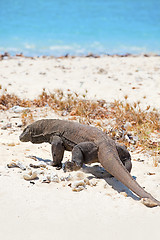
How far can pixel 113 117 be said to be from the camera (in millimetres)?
7324

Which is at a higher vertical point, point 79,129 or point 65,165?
point 79,129

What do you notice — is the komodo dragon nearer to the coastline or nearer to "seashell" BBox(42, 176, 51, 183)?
"seashell" BBox(42, 176, 51, 183)

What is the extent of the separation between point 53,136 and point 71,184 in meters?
1.35

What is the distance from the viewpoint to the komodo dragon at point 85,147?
3559 millimetres

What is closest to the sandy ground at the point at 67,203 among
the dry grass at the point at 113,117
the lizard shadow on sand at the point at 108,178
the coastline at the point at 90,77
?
the lizard shadow on sand at the point at 108,178

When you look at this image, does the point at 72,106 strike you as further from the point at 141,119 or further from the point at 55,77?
the point at 55,77

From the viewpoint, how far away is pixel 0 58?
16250 millimetres

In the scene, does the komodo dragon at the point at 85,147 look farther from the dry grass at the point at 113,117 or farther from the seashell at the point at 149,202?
the dry grass at the point at 113,117

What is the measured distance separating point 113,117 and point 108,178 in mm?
3355

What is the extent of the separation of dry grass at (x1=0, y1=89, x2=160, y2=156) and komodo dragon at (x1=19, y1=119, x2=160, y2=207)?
152 centimetres

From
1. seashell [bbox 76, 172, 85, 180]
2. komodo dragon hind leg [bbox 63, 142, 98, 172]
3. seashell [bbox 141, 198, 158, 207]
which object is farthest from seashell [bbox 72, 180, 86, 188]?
seashell [bbox 141, 198, 158, 207]

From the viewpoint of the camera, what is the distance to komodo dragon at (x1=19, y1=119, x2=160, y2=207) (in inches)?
140

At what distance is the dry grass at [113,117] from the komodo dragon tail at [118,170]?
5.20 feet

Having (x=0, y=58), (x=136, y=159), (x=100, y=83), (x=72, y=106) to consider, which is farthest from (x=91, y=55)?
(x=136, y=159)
